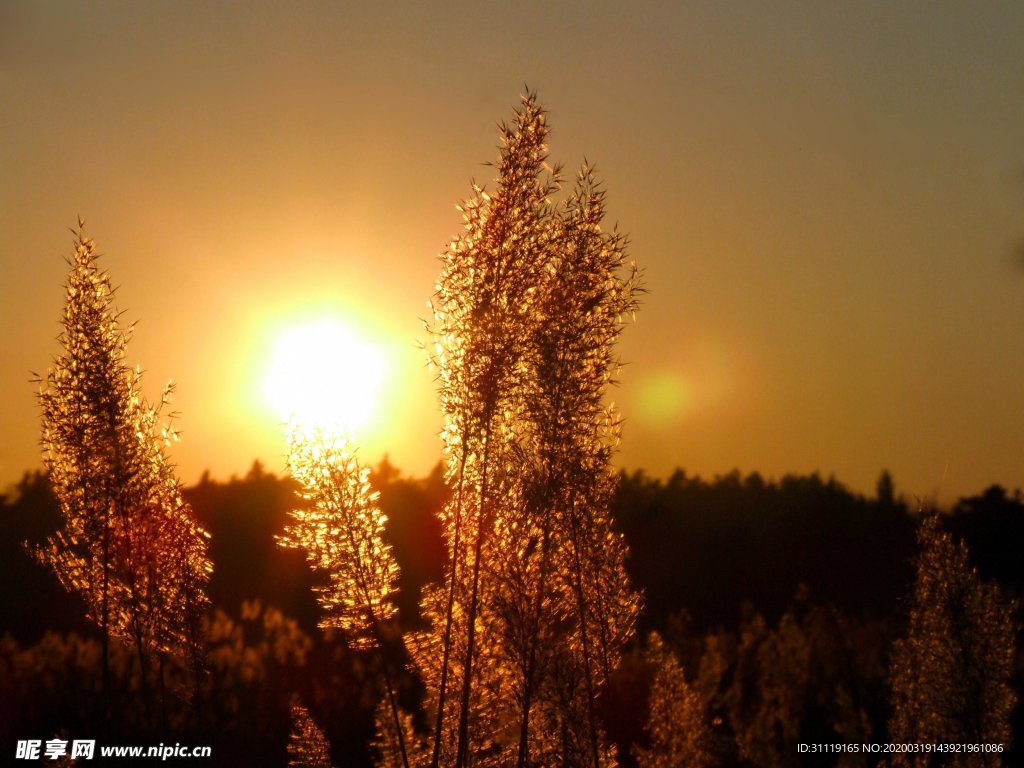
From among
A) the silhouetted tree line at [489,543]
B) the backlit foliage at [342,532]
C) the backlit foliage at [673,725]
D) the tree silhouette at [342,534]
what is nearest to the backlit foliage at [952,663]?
the silhouetted tree line at [489,543]

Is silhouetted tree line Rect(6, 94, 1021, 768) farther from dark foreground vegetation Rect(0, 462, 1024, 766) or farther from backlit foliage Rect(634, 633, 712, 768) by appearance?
dark foreground vegetation Rect(0, 462, 1024, 766)

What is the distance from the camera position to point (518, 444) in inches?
727

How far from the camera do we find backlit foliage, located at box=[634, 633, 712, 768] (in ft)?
98.1

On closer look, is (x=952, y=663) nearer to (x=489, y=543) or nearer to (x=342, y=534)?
(x=489, y=543)

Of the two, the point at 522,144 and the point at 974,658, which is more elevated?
the point at 522,144

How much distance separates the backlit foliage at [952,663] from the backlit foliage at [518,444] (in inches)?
700

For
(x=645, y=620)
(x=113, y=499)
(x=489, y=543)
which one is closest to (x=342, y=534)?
(x=489, y=543)

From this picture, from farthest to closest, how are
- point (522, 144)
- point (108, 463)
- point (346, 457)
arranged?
point (108, 463)
point (346, 457)
point (522, 144)

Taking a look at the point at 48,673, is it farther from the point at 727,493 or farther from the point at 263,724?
the point at 727,493

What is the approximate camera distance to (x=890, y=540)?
5054 inches

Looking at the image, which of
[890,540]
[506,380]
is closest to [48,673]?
[506,380]

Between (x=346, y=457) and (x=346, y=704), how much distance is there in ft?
135

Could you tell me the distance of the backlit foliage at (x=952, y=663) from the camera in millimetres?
33875

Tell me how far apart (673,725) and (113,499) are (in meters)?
16.8
